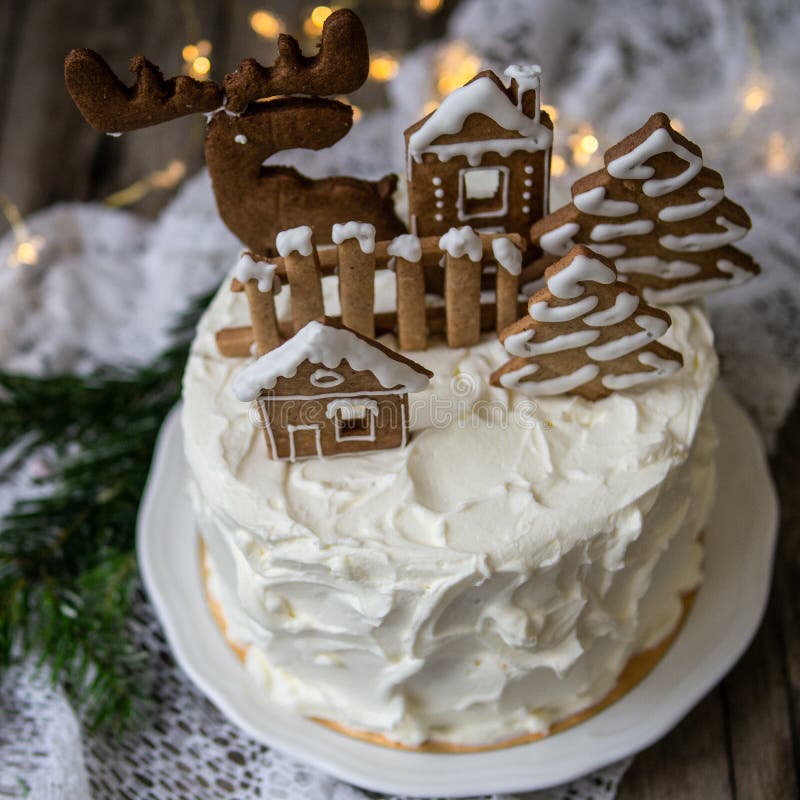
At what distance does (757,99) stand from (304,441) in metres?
2.06

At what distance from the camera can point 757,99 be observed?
3.07 meters

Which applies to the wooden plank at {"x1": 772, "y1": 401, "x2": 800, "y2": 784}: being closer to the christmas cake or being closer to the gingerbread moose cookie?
the christmas cake

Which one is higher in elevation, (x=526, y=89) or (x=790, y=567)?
(x=526, y=89)

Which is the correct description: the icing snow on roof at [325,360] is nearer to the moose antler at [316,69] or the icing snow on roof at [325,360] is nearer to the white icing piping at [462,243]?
the white icing piping at [462,243]

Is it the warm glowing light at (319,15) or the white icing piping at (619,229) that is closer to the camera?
the white icing piping at (619,229)

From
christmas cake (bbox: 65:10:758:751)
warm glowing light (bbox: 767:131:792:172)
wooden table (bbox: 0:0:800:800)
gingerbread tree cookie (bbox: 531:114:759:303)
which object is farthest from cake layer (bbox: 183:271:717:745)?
warm glowing light (bbox: 767:131:792:172)

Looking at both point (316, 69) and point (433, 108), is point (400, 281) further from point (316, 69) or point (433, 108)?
point (433, 108)

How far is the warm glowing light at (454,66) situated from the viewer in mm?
3135

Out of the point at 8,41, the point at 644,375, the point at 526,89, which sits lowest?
the point at 644,375

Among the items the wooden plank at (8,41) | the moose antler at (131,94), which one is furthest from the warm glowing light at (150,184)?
the moose antler at (131,94)

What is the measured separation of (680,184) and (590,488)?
1.67ft

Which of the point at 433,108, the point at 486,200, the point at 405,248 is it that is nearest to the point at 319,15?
the point at 433,108

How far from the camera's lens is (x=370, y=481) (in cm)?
168

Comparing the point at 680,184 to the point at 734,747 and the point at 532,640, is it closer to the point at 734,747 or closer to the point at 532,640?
the point at 532,640
